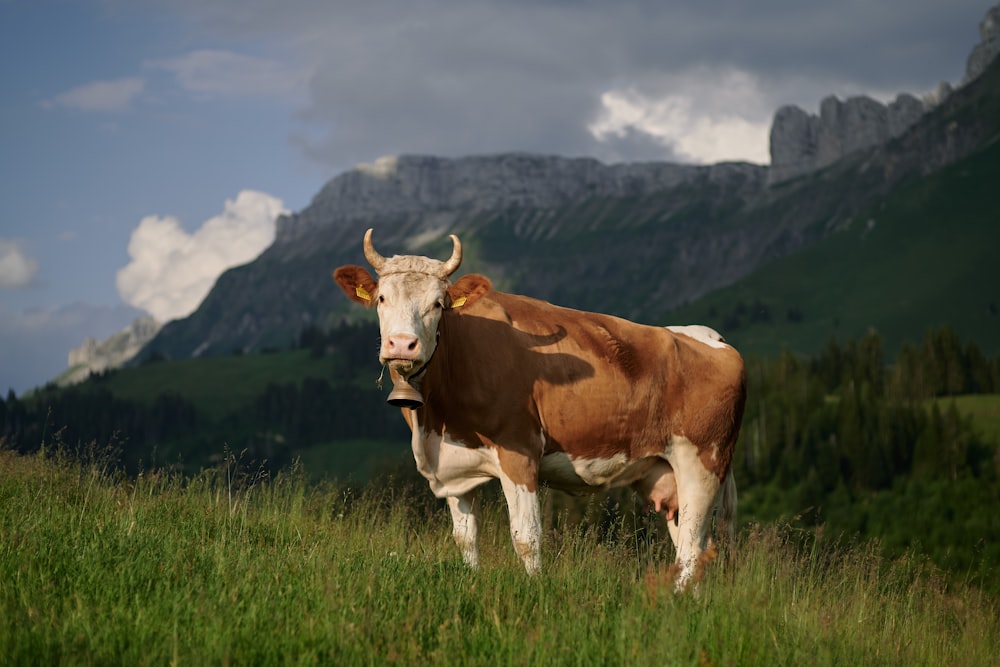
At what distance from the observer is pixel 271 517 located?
1130cm

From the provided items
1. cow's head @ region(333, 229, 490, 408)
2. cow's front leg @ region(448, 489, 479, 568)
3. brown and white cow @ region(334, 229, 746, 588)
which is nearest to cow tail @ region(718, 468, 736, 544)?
brown and white cow @ region(334, 229, 746, 588)

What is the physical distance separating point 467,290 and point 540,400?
1469 mm

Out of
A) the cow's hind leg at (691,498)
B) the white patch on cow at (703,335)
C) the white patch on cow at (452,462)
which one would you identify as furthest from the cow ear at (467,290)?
the white patch on cow at (703,335)

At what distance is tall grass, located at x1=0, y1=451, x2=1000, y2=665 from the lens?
6941 millimetres

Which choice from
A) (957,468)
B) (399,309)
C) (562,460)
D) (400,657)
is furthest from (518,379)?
(957,468)

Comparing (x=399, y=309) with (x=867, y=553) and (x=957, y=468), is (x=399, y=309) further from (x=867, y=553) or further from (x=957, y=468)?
(x=957, y=468)

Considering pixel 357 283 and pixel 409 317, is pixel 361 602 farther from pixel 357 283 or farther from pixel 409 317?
pixel 357 283

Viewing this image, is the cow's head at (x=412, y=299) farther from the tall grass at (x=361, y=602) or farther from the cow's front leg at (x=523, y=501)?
the tall grass at (x=361, y=602)

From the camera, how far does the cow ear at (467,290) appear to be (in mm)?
10664

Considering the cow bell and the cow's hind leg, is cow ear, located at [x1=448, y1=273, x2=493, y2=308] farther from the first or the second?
the cow's hind leg

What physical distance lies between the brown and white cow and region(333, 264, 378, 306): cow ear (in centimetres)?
2

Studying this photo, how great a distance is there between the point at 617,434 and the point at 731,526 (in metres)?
2.32

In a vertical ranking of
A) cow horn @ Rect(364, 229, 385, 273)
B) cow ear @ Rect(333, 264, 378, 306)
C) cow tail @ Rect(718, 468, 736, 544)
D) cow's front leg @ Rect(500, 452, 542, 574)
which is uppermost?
cow horn @ Rect(364, 229, 385, 273)

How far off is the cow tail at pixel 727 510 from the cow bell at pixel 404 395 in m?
4.41
